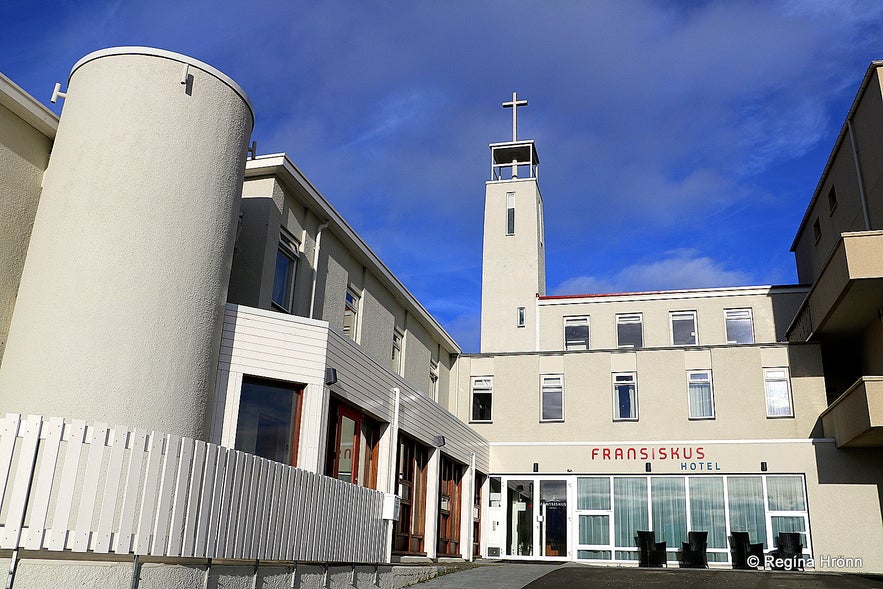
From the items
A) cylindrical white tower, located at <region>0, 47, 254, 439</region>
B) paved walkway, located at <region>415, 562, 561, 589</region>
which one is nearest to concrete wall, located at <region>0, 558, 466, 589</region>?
cylindrical white tower, located at <region>0, 47, 254, 439</region>

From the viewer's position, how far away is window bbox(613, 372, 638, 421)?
70.9 feet

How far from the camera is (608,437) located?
70.5 ft

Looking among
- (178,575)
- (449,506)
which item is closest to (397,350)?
(449,506)

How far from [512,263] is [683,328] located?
593 centimetres

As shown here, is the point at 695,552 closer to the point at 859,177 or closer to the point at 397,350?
the point at 397,350

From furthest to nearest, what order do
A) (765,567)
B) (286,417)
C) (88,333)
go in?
(765,567) < (286,417) < (88,333)

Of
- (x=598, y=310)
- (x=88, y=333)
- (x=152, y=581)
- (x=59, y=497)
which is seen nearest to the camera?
(x=59, y=497)

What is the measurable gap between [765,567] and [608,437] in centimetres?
485

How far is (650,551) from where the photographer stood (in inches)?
770

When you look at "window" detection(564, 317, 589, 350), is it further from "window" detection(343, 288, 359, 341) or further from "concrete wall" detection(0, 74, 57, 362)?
"concrete wall" detection(0, 74, 57, 362)

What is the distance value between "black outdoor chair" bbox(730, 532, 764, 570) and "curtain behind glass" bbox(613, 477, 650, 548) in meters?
2.18

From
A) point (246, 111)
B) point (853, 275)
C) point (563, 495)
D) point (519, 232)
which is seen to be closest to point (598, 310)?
point (519, 232)

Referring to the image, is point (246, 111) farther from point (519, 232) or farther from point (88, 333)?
point (519, 232)

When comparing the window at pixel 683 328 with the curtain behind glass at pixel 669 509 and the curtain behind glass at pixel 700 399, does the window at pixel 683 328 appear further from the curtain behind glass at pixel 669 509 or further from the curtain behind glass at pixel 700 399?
the curtain behind glass at pixel 669 509
